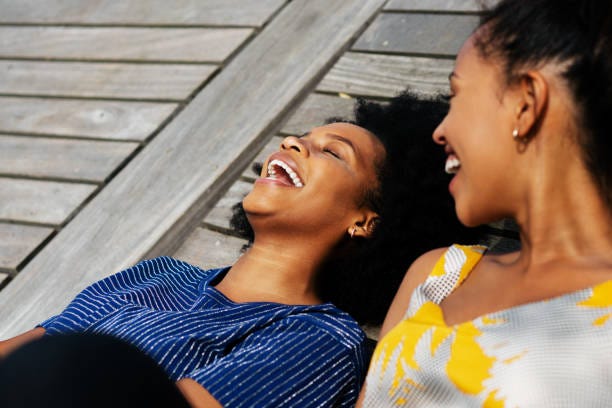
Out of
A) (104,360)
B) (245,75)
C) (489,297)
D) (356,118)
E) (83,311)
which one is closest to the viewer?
(104,360)

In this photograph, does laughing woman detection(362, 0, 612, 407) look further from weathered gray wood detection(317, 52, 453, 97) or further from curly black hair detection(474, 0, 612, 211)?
weathered gray wood detection(317, 52, 453, 97)

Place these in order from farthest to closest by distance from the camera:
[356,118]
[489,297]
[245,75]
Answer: [245,75] → [356,118] → [489,297]

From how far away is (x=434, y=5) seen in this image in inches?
129

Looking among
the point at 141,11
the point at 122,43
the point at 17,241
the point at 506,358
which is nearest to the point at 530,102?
the point at 506,358

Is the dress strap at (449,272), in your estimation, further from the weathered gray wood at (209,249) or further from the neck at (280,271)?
the weathered gray wood at (209,249)

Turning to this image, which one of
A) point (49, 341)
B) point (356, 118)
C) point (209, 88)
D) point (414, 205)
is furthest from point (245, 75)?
point (49, 341)

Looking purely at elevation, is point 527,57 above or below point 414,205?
above

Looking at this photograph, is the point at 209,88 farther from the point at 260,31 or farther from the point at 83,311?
the point at 83,311

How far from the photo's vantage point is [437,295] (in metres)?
1.78

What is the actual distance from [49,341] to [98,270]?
1.55 metres

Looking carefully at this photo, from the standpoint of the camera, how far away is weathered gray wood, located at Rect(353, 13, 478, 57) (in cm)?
304

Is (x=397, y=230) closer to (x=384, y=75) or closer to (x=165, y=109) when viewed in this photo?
(x=384, y=75)

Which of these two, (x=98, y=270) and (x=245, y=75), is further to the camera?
(x=245, y=75)

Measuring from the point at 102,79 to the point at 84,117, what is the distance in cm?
26
